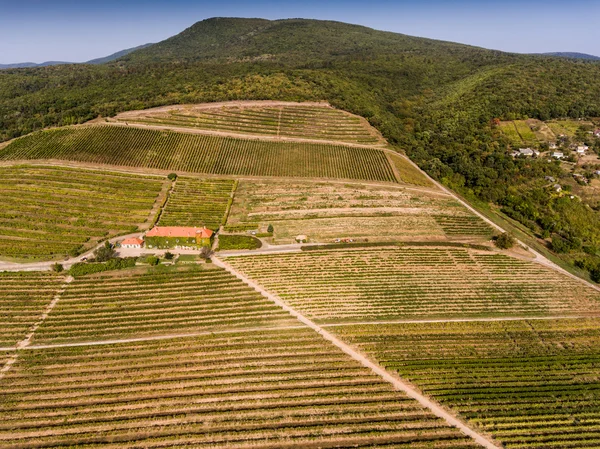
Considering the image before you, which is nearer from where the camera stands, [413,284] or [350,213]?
[413,284]

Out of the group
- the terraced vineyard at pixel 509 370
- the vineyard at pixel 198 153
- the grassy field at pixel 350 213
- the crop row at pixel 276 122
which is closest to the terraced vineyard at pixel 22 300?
the grassy field at pixel 350 213

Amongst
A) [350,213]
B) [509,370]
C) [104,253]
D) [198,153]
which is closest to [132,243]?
[104,253]

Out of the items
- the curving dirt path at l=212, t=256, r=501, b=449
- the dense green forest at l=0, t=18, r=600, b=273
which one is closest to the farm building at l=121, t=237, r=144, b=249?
the curving dirt path at l=212, t=256, r=501, b=449

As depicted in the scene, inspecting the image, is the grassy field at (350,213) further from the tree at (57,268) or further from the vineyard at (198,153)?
the tree at (57,268)

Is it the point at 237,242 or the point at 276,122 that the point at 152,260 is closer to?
the point at 237,242

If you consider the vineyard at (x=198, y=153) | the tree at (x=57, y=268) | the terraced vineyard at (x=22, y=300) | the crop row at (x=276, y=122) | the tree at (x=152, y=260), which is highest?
the crop row at (x=276, y=122)

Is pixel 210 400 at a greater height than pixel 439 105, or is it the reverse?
pixel 439 105
